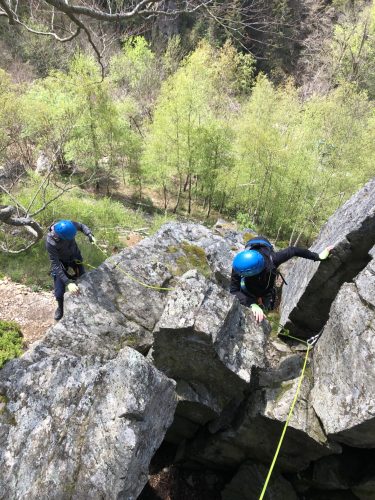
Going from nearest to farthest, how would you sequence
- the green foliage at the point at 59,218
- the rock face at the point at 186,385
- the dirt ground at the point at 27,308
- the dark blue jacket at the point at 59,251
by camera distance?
the rock face at the point at 186,385 < the dark blue jacket at the point at 59,251 < the dirt ground at the point at 27,308 < the green foliage at the point at 59,218

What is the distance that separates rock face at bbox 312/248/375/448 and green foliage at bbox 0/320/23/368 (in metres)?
5.52

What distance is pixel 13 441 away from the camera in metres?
3.72

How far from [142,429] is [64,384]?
107cm

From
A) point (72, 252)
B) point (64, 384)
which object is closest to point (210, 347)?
point (64, 384)

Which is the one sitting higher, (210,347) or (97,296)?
(210,347)

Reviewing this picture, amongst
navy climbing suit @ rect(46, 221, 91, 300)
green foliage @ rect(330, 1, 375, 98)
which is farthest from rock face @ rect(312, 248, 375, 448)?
green foliage @ rect(330, 1, 375, 98)

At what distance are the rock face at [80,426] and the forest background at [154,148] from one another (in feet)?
20.1

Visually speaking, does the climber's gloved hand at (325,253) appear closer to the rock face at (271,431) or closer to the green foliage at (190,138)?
the rock face at (271,431)

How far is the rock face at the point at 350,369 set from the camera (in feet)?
13.6

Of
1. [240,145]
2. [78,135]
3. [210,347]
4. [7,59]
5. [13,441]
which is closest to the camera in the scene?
[13,441]

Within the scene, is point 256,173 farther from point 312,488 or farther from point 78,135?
point 312,488

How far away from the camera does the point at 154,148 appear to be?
2186 cm

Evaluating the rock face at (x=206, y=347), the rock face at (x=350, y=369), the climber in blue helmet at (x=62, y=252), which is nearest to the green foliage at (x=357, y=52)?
the climber in blue helmet at (x=62, y=252)

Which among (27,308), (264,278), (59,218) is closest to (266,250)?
(264,278)
